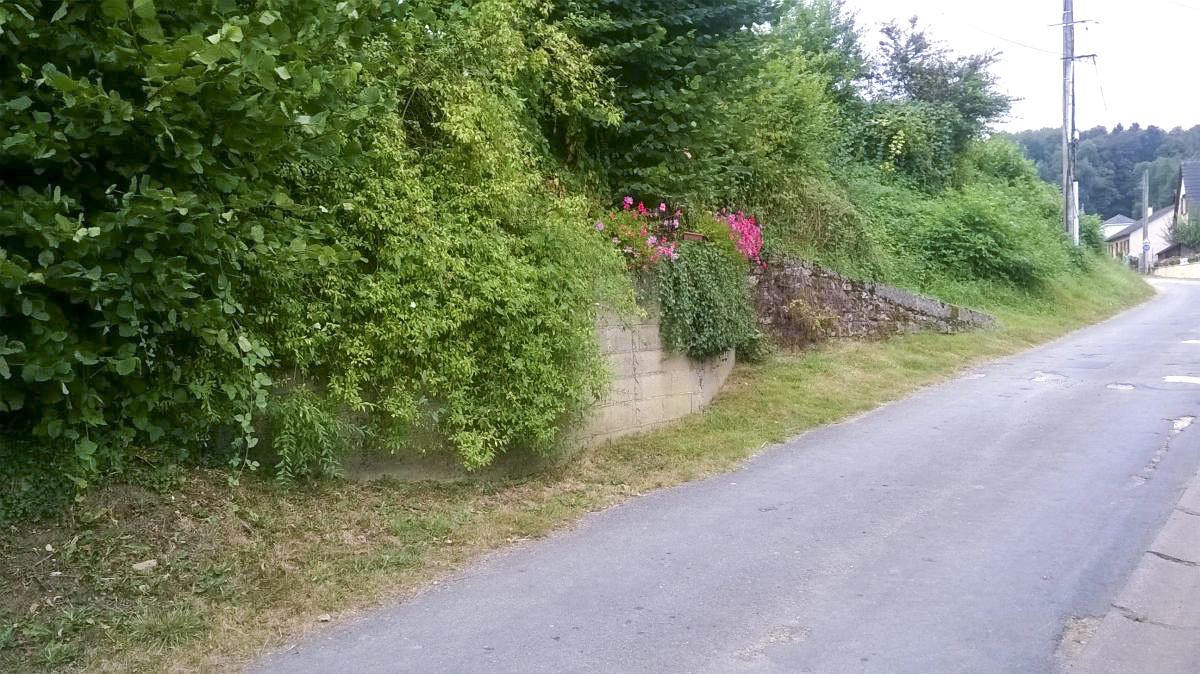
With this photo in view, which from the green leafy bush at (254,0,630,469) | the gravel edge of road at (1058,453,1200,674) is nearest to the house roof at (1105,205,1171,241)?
the gravel edge of road at (1058,453,1200,674)

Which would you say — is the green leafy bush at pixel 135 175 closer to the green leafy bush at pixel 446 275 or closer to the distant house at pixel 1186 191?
the green leafy bush at pixel 446 275

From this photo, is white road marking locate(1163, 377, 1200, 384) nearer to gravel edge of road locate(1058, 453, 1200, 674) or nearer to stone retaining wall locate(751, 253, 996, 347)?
stone retaining wall locate(751, 253, 996, 347)

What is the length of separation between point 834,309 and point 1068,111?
18.6 m

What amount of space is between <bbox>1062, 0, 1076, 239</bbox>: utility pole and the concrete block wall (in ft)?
71.2

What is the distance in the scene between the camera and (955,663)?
413 centimetres

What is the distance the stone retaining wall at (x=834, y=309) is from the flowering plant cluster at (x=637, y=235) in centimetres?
359

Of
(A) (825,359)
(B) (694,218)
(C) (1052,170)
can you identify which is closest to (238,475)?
(B) (694,218)

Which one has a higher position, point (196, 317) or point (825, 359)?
point (196, 317)

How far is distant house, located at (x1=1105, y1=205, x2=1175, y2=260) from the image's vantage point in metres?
74.4

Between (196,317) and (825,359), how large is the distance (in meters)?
9.03

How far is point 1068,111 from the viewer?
2769cm

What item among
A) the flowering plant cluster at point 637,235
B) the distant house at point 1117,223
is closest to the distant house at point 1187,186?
the distant house at point 1117,223

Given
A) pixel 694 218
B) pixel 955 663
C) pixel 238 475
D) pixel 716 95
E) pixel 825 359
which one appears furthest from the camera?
pixel 825 359

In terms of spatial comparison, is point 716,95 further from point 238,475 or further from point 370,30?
point 238,475
